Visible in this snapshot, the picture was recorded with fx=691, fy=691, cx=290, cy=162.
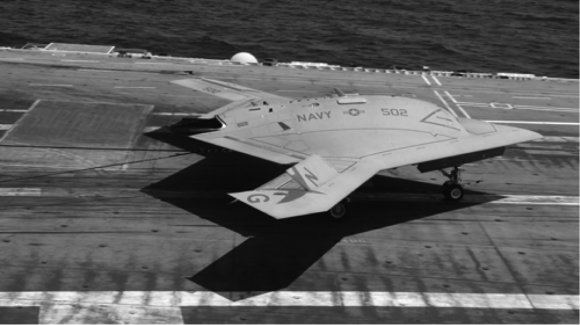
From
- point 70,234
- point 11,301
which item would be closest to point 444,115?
point 70,234

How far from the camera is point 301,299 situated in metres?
21.7

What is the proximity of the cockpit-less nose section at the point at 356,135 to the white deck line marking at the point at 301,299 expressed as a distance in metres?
4.75

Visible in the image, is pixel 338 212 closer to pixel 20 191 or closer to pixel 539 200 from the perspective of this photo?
pixel 539 200

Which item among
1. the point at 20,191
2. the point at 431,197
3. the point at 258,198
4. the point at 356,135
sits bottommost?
the point at 20,191

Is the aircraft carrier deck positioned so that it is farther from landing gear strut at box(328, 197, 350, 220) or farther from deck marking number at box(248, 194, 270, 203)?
deck marking number at box(248, 194, 270, 203)

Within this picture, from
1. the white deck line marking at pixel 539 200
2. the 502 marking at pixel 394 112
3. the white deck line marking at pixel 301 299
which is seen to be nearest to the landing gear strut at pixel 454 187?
the white deck line marking at pixel 539 200

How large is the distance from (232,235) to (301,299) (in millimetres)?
→ 4766

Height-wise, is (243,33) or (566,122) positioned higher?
(566,122)

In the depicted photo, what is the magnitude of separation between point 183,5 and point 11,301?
273 ft

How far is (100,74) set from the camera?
147 ft

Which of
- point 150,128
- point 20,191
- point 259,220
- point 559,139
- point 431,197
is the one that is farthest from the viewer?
point 559,139

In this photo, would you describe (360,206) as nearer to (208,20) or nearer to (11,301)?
(11,301)

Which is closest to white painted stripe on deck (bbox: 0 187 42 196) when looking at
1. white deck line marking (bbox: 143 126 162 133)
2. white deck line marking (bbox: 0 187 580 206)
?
white deck line marking (bbox: 0 187 580 206)

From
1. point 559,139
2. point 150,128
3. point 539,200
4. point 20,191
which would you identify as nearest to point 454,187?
point 539,200
